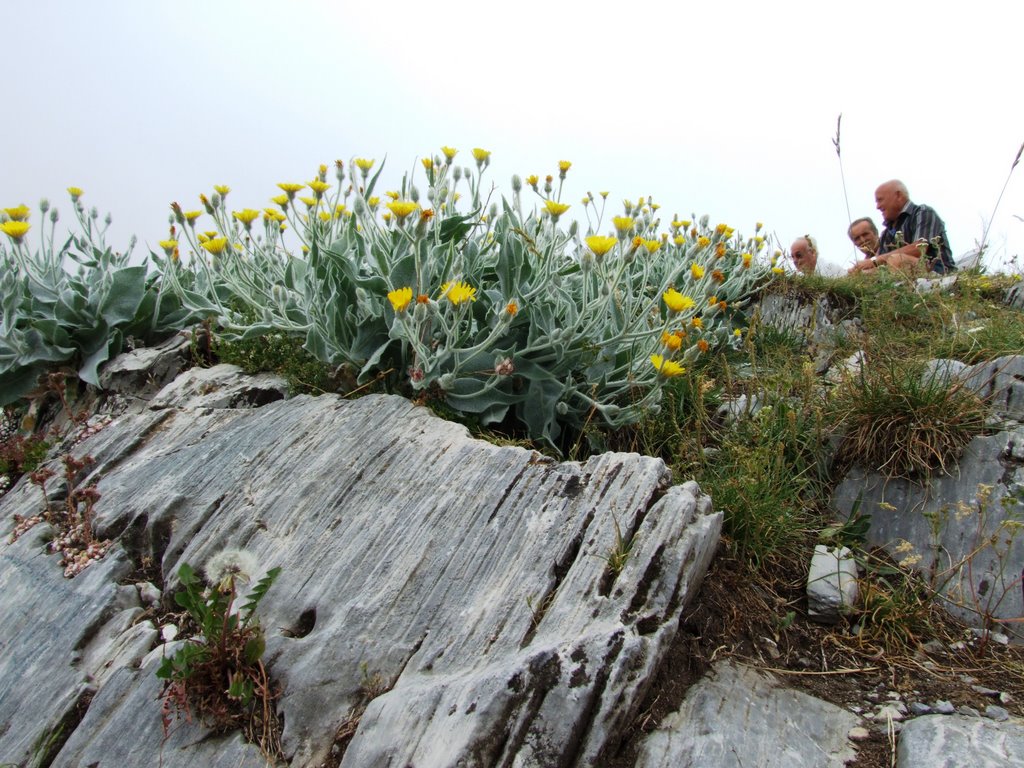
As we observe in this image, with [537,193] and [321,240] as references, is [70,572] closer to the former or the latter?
[321,240]

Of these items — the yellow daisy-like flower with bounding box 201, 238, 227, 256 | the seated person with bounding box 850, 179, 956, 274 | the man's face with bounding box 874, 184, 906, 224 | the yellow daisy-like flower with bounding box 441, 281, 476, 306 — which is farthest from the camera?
the man's face with bounding box 874, 184, 906, 224

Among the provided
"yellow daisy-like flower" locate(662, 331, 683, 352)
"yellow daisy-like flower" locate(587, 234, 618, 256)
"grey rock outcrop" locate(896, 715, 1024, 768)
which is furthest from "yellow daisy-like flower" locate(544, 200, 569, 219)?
"grey rock outcrop" locate(896, 715, 1024, 768)

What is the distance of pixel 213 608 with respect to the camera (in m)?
2.05

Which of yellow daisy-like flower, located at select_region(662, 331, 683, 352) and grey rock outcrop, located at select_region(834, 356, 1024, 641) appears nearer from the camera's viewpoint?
grey rock outcrop, located at select_region(834, 356, 1024, 641)

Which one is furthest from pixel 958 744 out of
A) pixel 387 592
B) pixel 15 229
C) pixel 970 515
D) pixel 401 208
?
pixel 15 229

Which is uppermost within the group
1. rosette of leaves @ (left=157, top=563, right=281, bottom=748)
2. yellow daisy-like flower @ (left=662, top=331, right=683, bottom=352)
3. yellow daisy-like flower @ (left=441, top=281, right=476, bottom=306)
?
yellow daisy-like flower @ (left=441, top=281, right=476, bottom=306)

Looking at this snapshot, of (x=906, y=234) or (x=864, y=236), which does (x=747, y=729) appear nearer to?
(x=906, y=234)

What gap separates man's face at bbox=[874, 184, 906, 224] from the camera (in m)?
8.15

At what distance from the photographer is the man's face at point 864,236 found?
8.41 meters

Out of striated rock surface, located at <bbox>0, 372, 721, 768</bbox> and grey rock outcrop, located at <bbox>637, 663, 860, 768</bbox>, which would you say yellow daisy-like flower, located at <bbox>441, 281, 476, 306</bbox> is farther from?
grey rock outcrop, located at <bbox>637, 663, 860, 768</bbox>

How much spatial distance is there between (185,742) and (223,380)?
6.47 feet

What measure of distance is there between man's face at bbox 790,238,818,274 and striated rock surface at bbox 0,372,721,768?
5151mm

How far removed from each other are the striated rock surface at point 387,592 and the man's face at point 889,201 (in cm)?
736

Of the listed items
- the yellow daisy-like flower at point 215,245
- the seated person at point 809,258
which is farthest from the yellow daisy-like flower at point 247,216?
the seated person at point 809,258
